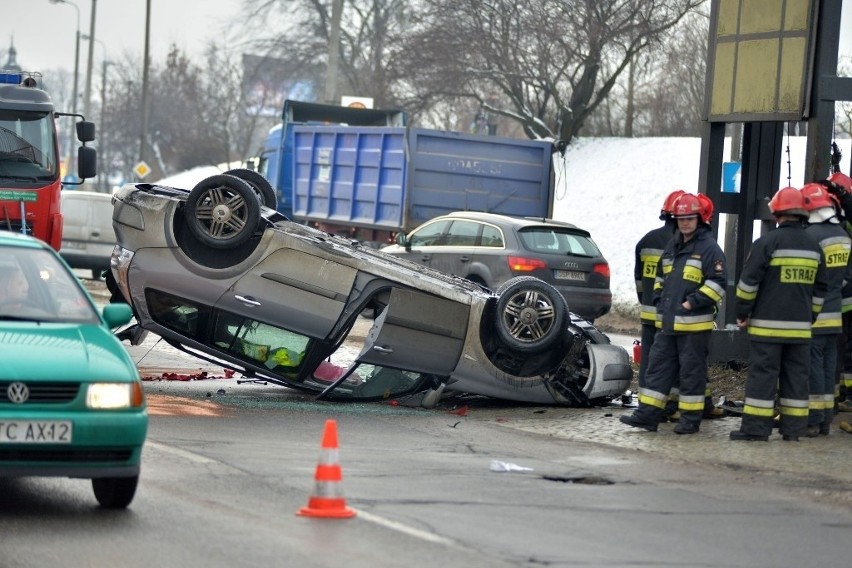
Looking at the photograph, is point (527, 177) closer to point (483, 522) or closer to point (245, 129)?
point (483, 522)

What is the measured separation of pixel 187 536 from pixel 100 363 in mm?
1021

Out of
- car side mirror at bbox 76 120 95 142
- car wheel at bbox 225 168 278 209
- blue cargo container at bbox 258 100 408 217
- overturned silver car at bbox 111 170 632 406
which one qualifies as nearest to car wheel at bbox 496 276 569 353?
overturned silver car at bbox 111 170 632 406

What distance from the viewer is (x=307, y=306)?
38.0ft

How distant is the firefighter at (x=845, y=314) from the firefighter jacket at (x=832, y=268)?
53 centimetres

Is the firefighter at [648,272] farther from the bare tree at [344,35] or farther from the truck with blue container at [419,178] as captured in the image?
the bare tree at [344,35]

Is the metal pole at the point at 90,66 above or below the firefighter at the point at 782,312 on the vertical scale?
above

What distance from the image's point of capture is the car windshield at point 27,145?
58.5ft

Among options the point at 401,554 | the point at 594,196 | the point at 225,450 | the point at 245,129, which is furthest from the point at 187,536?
the point at 245,129

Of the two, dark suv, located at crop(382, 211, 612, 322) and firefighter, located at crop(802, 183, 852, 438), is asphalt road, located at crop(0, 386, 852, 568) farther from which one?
dark suv, located at crop(382, 211, 612, 322)

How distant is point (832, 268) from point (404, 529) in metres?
5.39

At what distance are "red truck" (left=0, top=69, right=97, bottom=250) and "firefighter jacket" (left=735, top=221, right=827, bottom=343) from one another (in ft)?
32.4

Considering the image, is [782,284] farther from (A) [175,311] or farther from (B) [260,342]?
(A) [175,311]

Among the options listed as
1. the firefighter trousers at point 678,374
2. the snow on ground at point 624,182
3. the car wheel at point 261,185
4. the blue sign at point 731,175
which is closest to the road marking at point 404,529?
the firefighter trousers at point 678,374

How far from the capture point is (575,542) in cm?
670
